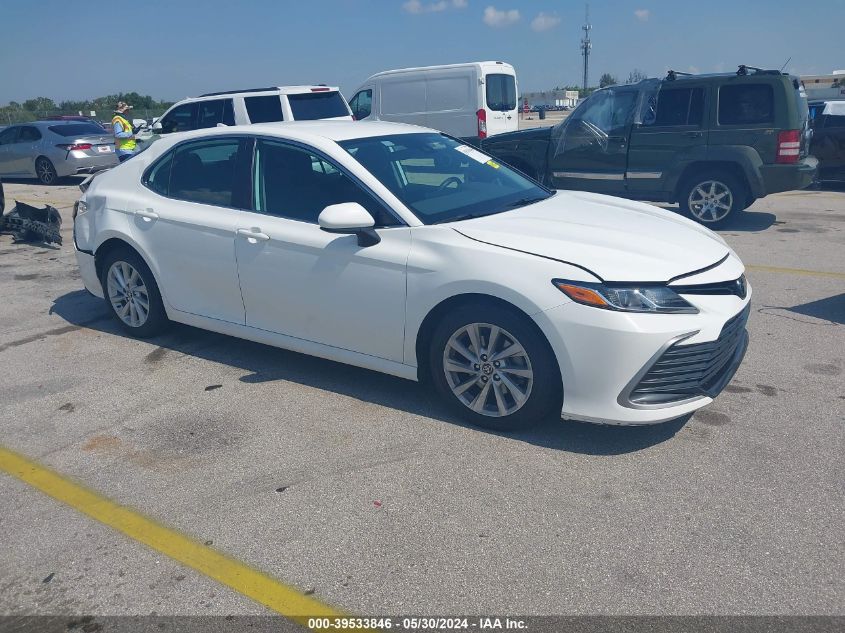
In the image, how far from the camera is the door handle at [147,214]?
528 centimetres

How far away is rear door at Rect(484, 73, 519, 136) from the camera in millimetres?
16453

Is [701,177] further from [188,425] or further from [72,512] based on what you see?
[72,512]

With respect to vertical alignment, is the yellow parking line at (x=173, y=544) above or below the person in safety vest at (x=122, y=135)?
below

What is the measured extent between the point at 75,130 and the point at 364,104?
6.98 meters

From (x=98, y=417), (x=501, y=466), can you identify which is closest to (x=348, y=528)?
(x=501, y=466)

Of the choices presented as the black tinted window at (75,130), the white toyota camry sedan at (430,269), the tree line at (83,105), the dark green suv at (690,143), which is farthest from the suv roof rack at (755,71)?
the tree line at (83,105)

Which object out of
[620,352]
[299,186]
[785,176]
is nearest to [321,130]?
[299,186]

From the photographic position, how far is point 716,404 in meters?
4.29

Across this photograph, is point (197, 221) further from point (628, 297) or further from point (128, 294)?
point (628, 297)

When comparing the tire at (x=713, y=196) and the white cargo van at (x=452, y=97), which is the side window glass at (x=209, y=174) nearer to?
the tire at (x=713, y=196)

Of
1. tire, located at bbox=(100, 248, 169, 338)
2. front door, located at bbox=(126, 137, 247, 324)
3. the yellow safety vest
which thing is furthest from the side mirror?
the yellow safety vest

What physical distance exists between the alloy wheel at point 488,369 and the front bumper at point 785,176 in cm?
680

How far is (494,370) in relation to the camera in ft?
12.8

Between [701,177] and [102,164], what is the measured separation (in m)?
14.1
